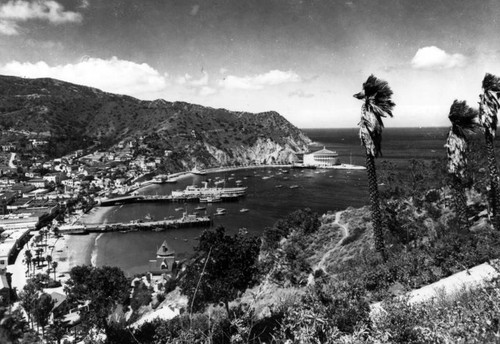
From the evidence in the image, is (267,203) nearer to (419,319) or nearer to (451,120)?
(451,120)

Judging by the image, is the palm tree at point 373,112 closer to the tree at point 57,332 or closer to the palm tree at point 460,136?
the palm tree at point 460,136

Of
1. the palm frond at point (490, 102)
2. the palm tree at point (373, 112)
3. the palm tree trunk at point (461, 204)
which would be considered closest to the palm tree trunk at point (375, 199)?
the palm tree at point (373, 112)

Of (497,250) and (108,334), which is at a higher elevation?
(497,250)

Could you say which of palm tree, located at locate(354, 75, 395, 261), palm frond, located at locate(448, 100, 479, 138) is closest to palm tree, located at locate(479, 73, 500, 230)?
palm frond, located at locate(448, 100, 479, 138)

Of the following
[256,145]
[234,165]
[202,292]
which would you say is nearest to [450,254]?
[202,292]

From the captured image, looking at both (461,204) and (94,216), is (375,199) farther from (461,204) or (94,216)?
(94,216)
